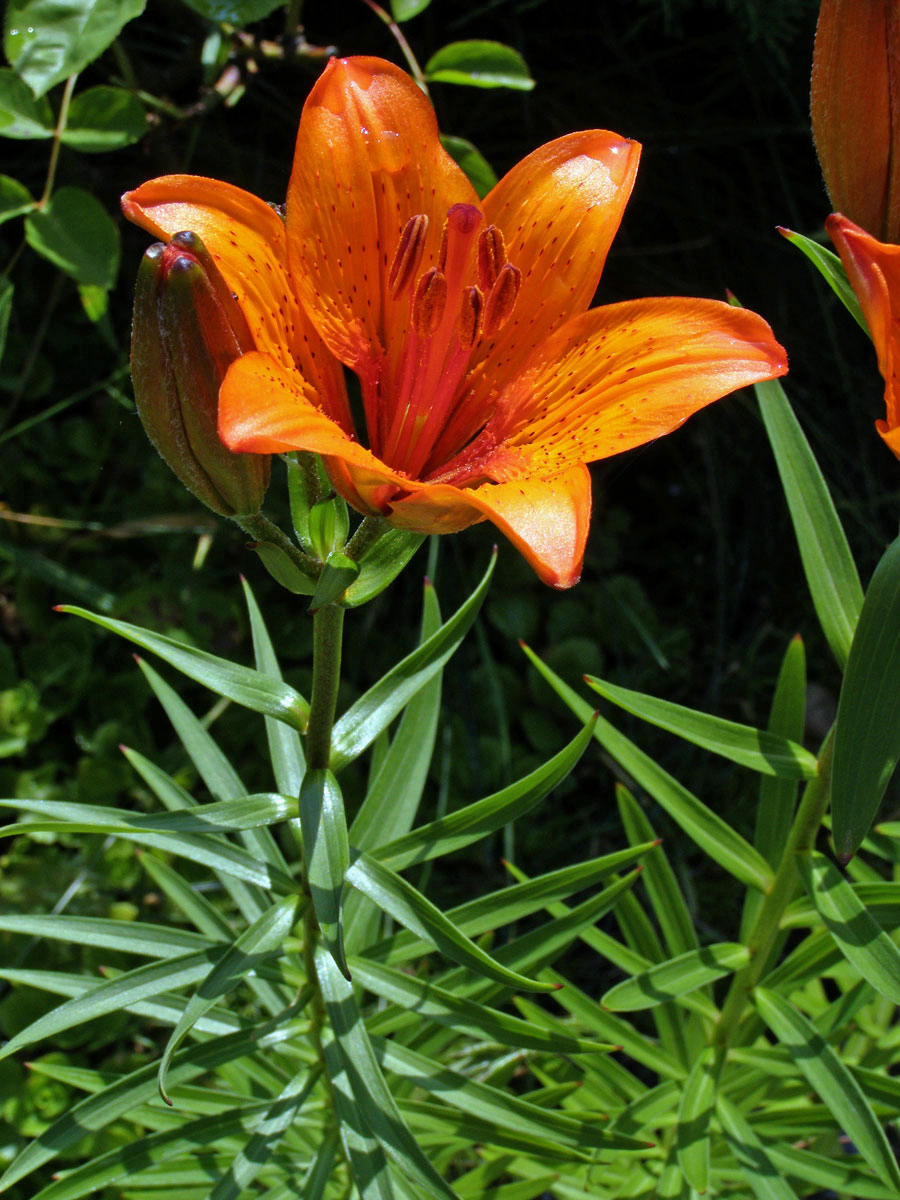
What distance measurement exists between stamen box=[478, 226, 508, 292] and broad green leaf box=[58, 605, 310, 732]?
36cm

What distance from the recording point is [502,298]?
0.90m

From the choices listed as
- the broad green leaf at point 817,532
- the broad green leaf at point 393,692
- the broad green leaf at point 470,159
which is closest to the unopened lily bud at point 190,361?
the broad green leaf at point 393,692

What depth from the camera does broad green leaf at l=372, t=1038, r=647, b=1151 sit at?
107cm

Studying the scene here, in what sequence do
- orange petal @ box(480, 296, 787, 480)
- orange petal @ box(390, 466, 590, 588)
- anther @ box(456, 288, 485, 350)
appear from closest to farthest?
orange petal @ box(390, 466, 590, 588) < orange petal @ box(480, 296, 787, 480) < anther @ box(456, 288, 485, 350)

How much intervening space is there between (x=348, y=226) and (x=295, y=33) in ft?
3.04

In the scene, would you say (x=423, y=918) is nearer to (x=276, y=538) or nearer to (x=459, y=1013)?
(x=459, y=1013)

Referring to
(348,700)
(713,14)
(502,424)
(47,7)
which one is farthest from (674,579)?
(47,7)

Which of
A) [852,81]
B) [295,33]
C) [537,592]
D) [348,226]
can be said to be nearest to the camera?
[852,81]

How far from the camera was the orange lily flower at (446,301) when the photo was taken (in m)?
0.81

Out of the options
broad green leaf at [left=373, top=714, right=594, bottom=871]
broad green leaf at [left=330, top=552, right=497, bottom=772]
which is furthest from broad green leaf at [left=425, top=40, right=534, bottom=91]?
broad green leaf at [left=373, top=714, right=594, bottom=871]

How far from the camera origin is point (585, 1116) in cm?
124

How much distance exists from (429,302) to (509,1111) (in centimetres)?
74

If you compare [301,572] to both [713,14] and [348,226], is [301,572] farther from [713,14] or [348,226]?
[713,14]

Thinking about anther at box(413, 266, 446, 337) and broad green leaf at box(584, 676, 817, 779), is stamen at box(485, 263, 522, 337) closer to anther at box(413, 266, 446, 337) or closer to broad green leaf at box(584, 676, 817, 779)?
anther at box(413, 266, 446, 337)
